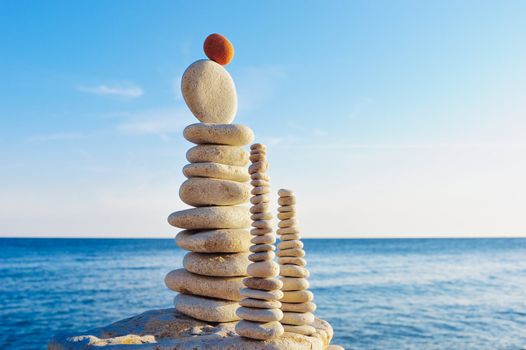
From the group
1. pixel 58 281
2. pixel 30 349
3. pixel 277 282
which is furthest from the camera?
pixel 58 281

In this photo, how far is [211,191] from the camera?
7621 millimetres

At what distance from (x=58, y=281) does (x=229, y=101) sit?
27.3 meters

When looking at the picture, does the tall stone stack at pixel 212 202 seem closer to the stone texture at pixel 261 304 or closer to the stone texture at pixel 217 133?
the stone texture at pixel 217 133

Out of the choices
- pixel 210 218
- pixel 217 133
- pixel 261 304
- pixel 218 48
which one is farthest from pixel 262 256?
pixel 218 48

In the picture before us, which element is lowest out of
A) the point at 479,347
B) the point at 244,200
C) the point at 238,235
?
the point at 479,347

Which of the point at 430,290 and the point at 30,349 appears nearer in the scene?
the point at 30,349

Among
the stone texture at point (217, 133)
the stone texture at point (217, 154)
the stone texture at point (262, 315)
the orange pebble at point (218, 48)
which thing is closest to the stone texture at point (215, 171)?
the stone texture at point (217, 154)

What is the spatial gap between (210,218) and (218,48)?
2.64m

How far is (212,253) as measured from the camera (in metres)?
7.66

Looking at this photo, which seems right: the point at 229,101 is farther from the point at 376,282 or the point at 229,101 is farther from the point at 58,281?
the point at 58,281

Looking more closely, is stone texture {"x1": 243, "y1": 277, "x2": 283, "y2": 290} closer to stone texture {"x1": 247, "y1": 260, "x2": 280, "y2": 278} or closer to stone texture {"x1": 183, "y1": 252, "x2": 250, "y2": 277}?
stone texture {"x1": 247, "y1": 260, "x2": 280, "y2": 278}

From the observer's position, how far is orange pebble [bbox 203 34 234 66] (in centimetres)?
811

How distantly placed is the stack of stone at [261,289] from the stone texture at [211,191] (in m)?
1.21

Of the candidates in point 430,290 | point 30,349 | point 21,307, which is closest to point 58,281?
point 21,307
